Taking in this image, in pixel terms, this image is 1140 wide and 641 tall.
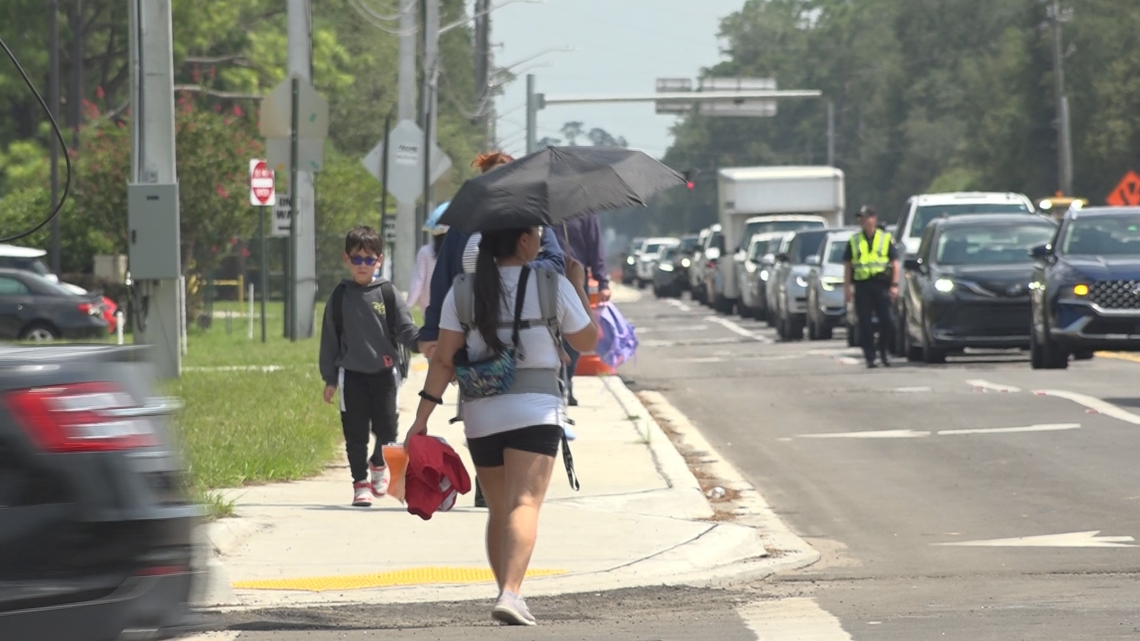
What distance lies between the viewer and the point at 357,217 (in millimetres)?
48750

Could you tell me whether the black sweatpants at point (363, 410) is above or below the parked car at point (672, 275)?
above

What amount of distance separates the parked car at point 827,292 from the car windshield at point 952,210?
1649 millimetres

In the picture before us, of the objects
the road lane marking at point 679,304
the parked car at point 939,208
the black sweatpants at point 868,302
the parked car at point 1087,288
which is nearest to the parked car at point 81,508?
the parked car at point 1087,288

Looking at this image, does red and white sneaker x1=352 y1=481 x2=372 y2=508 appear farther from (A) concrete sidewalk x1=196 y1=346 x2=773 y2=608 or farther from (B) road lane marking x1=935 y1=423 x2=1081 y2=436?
(B) road lane marking x1=935 y1=423 x2=1081 y2=436

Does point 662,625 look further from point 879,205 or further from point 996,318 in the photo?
point 879,205

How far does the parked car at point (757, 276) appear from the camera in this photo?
39156mm

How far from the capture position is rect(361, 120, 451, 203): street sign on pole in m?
26.2

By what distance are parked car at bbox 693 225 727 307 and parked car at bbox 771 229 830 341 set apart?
31.6ft

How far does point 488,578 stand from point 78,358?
395cm

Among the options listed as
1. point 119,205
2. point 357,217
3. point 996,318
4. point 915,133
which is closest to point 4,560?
point 996,318

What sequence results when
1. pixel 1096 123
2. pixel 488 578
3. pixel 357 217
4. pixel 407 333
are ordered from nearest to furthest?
1. pixel 488 578
2. pixel 407 333
3. pixel 357 217
4. pixel 1096 123

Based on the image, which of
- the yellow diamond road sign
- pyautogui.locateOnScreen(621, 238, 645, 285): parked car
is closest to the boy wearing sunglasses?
the yellow diamond road sign

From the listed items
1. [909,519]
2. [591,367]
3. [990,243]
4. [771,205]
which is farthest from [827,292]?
[909,519]

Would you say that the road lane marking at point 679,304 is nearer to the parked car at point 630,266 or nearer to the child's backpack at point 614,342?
the parked car at point 630,266
